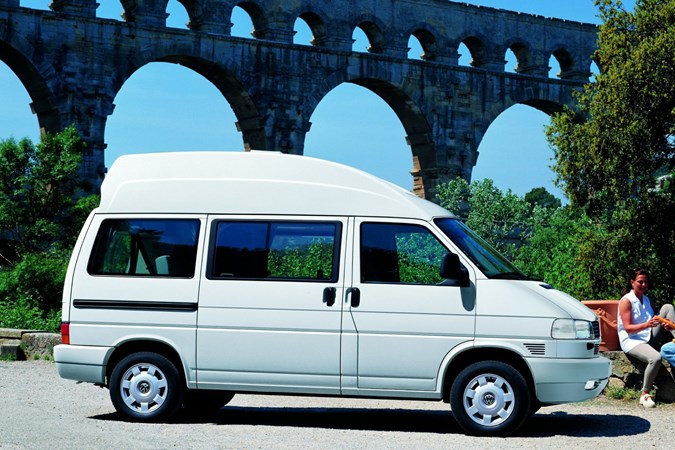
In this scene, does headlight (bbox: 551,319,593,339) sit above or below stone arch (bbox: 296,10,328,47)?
below

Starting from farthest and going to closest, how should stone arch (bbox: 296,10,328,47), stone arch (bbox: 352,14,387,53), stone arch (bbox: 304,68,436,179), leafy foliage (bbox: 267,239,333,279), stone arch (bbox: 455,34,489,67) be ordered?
stone arch (bbox: 455,34,489,67) → stone arch (bbox: 304,68,436,179) → stone arch (bbox: 352,14,387,53) → stone arch (bbox: 296,10,328,47) → leafy foliage (bbox: 267,239,333,279)

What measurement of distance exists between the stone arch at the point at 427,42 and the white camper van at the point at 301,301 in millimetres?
31552

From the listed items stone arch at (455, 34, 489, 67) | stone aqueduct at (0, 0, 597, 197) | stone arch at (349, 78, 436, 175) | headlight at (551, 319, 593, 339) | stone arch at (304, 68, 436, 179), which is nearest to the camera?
headlight at (551, 319, 593, 339)

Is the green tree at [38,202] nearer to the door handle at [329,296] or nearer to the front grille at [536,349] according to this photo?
the door handle at [329,296]

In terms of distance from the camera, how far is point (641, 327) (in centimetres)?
1044

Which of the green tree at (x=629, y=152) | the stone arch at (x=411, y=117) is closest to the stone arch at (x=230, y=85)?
the stone arch at (x=411, y=117)

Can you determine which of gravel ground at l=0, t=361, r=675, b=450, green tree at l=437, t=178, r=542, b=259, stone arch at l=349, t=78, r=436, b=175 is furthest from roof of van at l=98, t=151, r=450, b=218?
stone arch at l=349, t=78, r=436, b=175

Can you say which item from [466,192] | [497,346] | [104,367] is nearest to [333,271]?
[497,346]

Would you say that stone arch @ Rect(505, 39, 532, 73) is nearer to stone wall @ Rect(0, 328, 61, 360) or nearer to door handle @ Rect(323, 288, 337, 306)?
stone wall @ Rect(0, 328, 61, 360)

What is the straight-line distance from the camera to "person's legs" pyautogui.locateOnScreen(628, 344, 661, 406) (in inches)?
407

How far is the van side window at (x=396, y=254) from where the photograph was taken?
8.85 m

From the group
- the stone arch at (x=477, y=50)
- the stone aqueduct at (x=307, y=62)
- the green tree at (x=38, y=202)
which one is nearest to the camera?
the green tree at (x=38, y=202)

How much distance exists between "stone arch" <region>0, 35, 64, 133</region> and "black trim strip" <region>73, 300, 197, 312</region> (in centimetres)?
2240

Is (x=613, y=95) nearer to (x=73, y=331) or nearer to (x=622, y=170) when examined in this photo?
(x=622, y=170)
